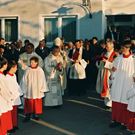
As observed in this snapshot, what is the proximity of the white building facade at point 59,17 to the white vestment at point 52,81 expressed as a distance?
6912mm

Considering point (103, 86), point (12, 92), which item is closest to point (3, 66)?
point (12, 92)

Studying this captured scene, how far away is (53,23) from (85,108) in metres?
8.36

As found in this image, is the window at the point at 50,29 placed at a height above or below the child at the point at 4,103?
above

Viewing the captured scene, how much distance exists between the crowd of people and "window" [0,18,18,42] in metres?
5.68

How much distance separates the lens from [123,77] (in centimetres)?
Answer: 1088

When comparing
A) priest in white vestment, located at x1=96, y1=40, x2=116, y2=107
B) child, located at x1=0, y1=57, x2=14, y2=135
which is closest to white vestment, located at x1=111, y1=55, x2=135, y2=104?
priest in white vestment, located at x1=96, y1=40, x2=116, y2=107

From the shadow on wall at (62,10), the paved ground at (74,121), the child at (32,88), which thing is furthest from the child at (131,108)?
the shadow on wall at (62,10)

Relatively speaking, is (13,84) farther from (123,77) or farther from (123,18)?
(123,18)

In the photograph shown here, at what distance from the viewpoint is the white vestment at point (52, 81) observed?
1350cm

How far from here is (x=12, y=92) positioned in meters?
10.6

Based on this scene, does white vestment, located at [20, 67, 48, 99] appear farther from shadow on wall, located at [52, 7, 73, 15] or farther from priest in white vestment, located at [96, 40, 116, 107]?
shadow on wall, located at [52, 7, 73, 15]

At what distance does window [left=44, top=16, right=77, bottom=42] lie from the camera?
20.9 meters

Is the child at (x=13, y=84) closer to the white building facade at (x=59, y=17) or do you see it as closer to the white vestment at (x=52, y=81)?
the white vestment at (x=52, y=81)

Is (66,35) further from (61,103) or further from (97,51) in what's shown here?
(61,103)
